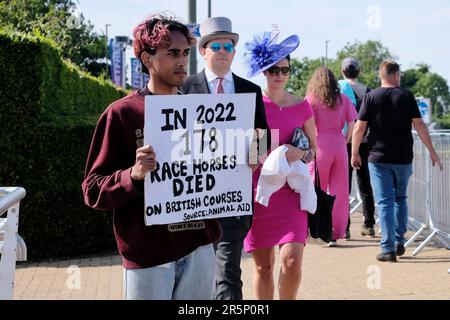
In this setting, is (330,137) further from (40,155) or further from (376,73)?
(376,73)

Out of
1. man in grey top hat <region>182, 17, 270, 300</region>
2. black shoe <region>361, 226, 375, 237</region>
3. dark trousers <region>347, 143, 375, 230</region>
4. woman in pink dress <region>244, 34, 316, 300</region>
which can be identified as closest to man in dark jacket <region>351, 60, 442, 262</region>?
dark trousers <region>347, 143, 375, 230</region>

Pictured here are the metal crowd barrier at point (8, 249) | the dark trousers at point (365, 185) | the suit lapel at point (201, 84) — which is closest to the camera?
the metal crowd barrier at point (8, 249)

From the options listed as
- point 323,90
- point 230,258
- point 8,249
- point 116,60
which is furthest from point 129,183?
point 116,60

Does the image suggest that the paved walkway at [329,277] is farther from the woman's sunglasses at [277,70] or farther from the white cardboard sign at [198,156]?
the white cardboard sign at [198,156]

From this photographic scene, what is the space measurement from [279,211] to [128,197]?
2303 millimetres

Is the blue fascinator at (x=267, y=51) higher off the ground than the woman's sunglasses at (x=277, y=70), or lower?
higher

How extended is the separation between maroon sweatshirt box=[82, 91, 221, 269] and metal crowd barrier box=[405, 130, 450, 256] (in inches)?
245

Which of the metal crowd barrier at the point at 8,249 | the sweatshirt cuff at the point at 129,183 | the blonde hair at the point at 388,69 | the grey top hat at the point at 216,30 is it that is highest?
the grey top hat at the point at 216,30

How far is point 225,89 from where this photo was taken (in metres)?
5.59

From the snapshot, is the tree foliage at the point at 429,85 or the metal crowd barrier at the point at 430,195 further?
the tree foliage at the point at 429,85

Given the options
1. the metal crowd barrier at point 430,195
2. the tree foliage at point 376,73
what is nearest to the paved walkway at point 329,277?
the metal crowd barrier at point 430,195

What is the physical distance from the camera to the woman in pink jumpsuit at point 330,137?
359 inches

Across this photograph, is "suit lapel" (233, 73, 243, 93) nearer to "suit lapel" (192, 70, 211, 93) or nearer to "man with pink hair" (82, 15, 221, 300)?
"suit lapel" (192, 70, 211, 93)

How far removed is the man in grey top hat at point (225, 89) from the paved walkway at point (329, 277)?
2023 mm
